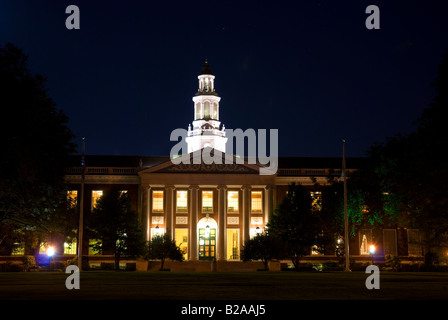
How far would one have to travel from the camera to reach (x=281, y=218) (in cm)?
5369

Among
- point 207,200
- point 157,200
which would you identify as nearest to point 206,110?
point 207,200

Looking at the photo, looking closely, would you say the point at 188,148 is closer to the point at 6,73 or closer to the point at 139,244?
the point at 139,244

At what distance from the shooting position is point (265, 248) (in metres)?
49.5

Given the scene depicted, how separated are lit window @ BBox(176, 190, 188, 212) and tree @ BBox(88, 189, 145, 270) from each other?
12.4 metres

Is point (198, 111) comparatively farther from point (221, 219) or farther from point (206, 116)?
point (221, 219)

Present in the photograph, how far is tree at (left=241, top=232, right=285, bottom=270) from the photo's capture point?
49312mm

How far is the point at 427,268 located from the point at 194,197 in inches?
1051

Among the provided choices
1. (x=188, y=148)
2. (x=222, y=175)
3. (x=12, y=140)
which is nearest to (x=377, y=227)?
(x=222, y=175)

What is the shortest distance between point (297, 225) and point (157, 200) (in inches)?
785

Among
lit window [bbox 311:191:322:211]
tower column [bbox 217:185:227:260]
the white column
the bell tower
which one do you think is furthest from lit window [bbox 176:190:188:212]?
lit window [bbox 311:191:322:211]

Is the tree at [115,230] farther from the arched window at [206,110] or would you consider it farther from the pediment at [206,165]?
the arched window at [206,110]

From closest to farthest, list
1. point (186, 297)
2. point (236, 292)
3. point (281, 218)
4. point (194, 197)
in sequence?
point (186, 297) < point (236, 292) < point (281, 218) < point (194, 197)

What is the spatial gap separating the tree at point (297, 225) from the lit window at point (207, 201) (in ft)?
47.1

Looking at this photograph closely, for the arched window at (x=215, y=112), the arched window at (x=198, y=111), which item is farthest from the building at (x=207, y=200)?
the arched window at (x=198, y=111)
